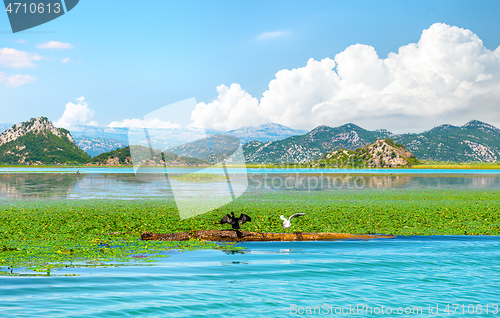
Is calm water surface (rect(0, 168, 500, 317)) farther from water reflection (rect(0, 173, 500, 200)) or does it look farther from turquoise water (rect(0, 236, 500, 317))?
water reflection (rect(0, 173, 500, 200))

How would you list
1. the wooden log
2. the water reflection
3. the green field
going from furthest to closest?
1. the water reflection
2. the wooden log
3. the green field

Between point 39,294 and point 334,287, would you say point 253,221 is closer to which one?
point 334,287

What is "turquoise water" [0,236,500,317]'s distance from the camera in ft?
36.5

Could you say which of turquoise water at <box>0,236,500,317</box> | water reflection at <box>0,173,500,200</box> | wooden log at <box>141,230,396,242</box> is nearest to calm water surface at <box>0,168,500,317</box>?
turquoise water at <box>0,236,500,317</box>

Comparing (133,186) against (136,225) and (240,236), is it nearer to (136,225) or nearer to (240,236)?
(136,225)

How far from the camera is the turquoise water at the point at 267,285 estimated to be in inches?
438

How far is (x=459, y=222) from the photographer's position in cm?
2600

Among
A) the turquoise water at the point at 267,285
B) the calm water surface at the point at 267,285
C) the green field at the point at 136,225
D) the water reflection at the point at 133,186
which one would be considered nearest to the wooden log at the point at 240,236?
the green field at the point at 136,225

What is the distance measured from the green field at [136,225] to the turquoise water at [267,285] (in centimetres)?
204

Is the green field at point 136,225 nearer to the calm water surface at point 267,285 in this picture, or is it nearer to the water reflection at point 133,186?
the calm water surface at point 267,285

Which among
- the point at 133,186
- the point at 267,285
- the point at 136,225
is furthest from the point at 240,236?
the point at 133,186

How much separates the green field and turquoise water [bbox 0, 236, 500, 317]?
6.69 ft

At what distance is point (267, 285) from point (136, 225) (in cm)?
1345

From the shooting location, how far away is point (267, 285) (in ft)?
43.8
